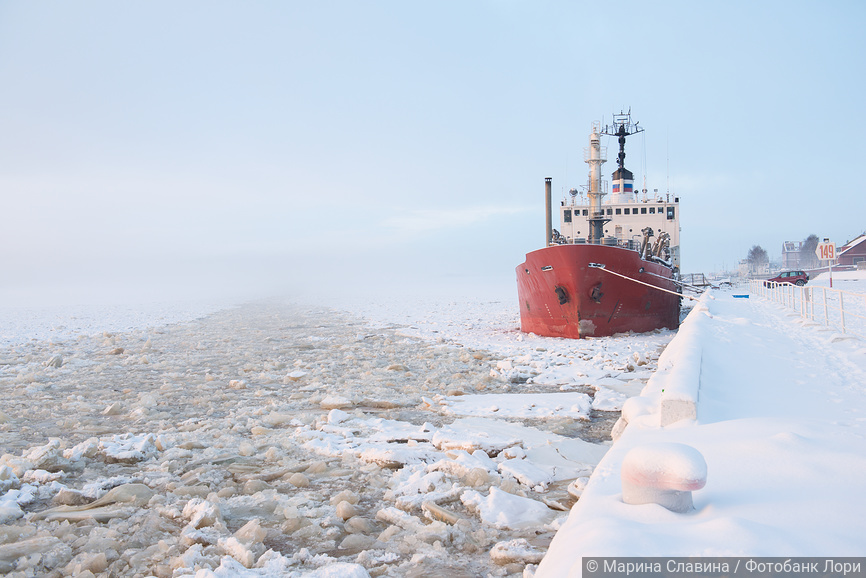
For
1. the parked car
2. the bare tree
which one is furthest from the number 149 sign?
the bare tree

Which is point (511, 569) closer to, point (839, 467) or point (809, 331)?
point (839, 467)

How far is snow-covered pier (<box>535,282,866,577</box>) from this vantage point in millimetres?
1928

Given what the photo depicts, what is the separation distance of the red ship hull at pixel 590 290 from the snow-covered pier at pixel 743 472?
869cm

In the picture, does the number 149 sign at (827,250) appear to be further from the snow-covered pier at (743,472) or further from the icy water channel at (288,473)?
the snow-covered pier at (743,472)

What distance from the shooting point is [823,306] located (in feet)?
45.3

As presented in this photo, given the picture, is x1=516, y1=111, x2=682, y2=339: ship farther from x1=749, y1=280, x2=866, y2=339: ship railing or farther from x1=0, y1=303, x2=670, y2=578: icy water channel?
x1=0, y1=303, x2=670, y2=578: icy water channel

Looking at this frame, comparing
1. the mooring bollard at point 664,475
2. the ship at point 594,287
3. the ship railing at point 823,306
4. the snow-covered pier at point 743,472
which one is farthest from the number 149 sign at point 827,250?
the mooring bollard at point 664,475

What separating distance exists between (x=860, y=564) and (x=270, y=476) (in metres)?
3.89

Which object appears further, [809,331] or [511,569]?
[809,331]

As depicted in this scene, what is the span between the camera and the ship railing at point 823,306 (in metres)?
9.26

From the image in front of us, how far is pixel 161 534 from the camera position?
3.48 meters

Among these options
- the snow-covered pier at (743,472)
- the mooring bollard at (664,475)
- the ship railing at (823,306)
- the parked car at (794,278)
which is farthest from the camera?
the parked car at (794,278)

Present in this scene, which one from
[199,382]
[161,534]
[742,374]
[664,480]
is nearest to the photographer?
[664,480]

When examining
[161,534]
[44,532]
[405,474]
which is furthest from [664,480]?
[44,532]
